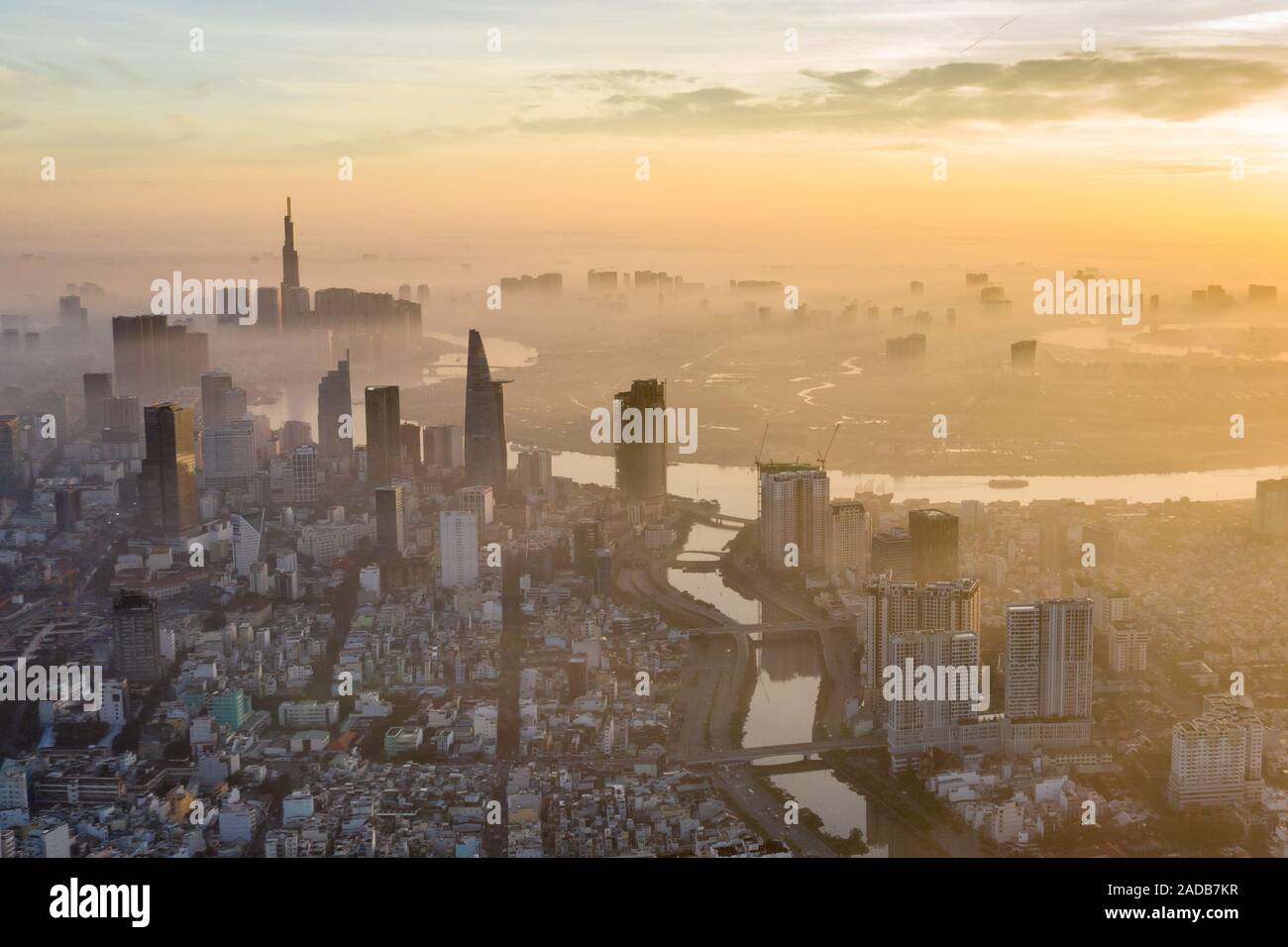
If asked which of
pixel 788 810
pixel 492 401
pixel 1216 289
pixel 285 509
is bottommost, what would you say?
pixel 788 810

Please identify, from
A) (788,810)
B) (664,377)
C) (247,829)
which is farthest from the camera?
(664,377)

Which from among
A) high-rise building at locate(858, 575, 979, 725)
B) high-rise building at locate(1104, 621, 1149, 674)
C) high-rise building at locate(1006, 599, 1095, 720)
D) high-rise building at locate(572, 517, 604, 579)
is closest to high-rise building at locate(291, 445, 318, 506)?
high-rise building at locate(572, 517, 604, 579)

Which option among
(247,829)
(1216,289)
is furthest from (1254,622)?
(247,829)

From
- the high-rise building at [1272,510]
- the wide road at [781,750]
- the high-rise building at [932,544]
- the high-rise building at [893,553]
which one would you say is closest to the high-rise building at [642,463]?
the high-rise building at [893,553]

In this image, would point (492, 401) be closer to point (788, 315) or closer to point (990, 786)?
point (788, 315)

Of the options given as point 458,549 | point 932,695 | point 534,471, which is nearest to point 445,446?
point 534,471

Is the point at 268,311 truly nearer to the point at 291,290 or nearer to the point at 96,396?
the point at 291,290

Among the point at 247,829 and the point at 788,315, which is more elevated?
the point at 788,315

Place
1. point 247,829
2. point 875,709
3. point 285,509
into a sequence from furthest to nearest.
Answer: point 285,509
point 875,709
point 247,829
